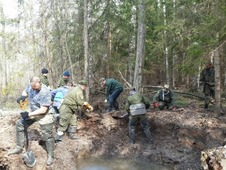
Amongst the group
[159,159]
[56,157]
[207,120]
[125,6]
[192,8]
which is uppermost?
[125,6]

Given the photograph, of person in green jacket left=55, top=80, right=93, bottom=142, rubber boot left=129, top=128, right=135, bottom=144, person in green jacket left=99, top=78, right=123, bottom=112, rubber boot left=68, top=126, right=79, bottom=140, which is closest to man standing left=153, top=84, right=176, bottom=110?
person in green jacket left=99, top=78, right=123, bottom=112

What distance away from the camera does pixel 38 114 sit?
19.8ft

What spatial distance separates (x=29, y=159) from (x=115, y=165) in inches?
99.4

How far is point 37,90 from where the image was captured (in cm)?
612

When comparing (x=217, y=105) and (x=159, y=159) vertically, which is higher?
(x=217, y=105)

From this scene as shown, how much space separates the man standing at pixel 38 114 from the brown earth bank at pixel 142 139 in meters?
0.43

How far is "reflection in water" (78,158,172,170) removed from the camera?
295 inches

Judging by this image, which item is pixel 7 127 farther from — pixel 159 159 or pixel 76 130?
pixel 159 159

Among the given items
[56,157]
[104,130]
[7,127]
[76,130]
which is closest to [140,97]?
[104,130]

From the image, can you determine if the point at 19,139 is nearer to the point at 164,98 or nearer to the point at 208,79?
the point at 164,98

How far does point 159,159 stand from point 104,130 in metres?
2.27

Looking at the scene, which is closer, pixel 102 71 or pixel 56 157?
pixel 56 157

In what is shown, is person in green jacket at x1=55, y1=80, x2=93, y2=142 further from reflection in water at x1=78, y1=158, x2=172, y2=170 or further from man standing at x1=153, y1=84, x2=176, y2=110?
man standing at x1=153, y1=84, x2=176, y2=110

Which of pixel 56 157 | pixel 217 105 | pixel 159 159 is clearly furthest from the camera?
pixel 217 105
